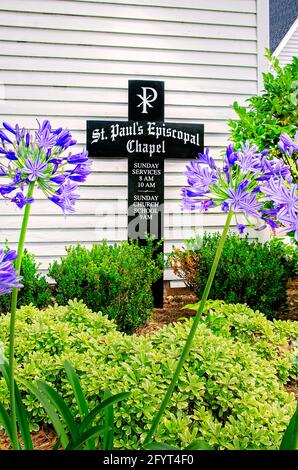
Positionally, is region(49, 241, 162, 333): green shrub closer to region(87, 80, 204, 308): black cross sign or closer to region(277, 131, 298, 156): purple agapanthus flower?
region(87, 80, 204, 308): black cross sign

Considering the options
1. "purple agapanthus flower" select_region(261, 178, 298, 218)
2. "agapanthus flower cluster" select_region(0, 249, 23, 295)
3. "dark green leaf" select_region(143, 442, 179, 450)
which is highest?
"purple agapanthus flower" select_region(261, 178, 298, 218)

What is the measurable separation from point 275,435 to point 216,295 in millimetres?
2597

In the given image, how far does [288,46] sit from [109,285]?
9383 mm

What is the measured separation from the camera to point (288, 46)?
37.3 feet

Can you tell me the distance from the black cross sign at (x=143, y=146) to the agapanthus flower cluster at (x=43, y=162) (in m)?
3.80

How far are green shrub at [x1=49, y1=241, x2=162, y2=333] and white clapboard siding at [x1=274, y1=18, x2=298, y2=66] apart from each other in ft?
28.2

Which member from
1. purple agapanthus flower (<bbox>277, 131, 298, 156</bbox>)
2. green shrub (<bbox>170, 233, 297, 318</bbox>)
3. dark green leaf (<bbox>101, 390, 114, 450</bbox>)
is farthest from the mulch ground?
purple agapanthus flower (<bbox>277, 131, 298, 156</bbox>)

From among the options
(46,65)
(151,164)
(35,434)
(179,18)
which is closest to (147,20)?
(179,18)

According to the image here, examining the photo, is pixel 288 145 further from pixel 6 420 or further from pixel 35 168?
pixel 6 420

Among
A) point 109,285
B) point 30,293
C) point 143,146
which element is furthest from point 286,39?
point 30,293

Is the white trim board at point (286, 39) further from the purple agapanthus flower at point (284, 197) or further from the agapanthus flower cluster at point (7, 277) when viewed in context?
the agapanthus flower cluster at point (7, 277)

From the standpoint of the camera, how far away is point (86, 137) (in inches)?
201

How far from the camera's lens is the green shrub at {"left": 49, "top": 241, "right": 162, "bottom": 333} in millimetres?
3855

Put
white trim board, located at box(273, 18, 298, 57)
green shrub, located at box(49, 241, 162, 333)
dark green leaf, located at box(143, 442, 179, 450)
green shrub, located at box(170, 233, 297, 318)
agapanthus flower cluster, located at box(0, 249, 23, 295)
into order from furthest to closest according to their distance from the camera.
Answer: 1. white trim board, located at box(273, 18, 298, 57)
2. green shrub, located at box(170, 233, 297, 318)
3. green shrub, located at box(49, 241, 162, 333)
4. dark green leaf, located at box(143, 442, 179, 450)
5. agapanthus flower cluster, located at box(0, 249, 23, 295)
